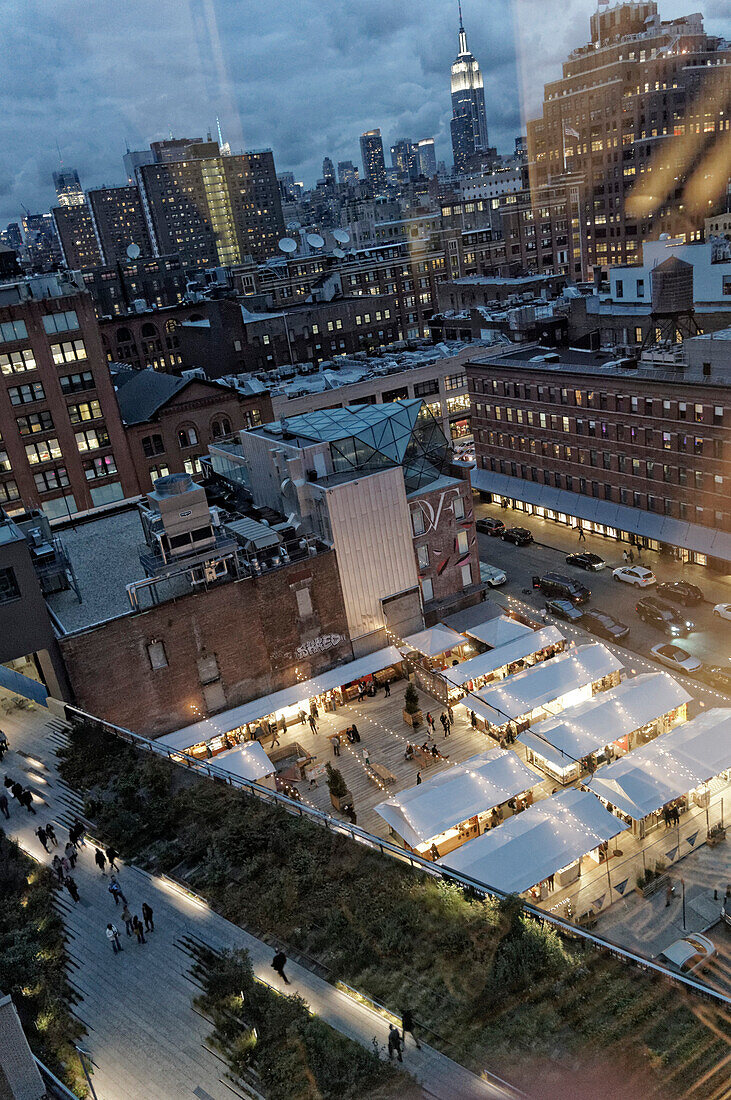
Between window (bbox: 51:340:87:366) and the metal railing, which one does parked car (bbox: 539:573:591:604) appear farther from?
window (bbox: 51:340:87:366)

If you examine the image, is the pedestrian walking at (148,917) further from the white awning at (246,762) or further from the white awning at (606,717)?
the white awning at (606,717)

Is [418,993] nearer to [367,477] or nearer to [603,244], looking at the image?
[367,477]

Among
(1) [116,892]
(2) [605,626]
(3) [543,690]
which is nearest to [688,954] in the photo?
(3) [543,690]

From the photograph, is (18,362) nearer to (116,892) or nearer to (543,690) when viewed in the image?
(116,892)

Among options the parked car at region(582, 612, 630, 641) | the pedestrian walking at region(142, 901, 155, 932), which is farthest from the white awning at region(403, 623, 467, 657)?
the pedestrian walking at region(142, 901, 155, 932)

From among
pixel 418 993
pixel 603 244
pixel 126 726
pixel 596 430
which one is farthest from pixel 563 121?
pixel 418 993

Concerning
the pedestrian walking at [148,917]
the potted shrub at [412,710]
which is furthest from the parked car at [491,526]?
the pedestrian walking at [148,917]
